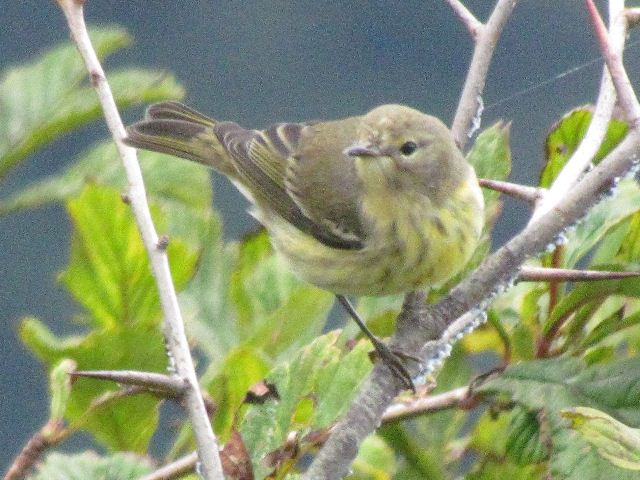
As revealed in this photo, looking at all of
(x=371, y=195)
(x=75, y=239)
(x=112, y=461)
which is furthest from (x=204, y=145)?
(x=112, y=461)

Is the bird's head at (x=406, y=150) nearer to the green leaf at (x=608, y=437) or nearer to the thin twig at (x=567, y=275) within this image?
the thin twig at (x=567, y=275)

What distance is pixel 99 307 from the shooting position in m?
1.87

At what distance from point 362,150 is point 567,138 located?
0.82 m

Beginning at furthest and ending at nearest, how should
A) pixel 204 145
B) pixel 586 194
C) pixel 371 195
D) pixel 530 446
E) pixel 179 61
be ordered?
pixel 179 61 → pixel 204 145 → pixel 371 195 → pixel 530 446 → pixel 586 194

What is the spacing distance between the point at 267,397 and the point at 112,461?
239 mm

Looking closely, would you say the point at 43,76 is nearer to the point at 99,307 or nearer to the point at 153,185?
the point at 153,185

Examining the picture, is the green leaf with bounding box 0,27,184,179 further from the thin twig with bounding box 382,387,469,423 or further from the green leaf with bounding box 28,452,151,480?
the thin twig with bounding box 382,387,469,423

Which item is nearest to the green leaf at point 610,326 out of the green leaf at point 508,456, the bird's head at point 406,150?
the green leaf at point 508,456

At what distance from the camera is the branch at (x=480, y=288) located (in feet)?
3.88

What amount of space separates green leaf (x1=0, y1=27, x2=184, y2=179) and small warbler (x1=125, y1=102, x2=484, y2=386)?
0.15 metres

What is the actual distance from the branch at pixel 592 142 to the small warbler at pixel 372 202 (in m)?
0.77

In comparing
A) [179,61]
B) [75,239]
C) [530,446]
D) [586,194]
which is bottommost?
[179,61]

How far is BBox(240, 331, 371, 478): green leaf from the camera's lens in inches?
61.5

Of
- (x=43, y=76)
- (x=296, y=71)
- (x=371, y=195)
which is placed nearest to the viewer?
(x=43, y=76)
